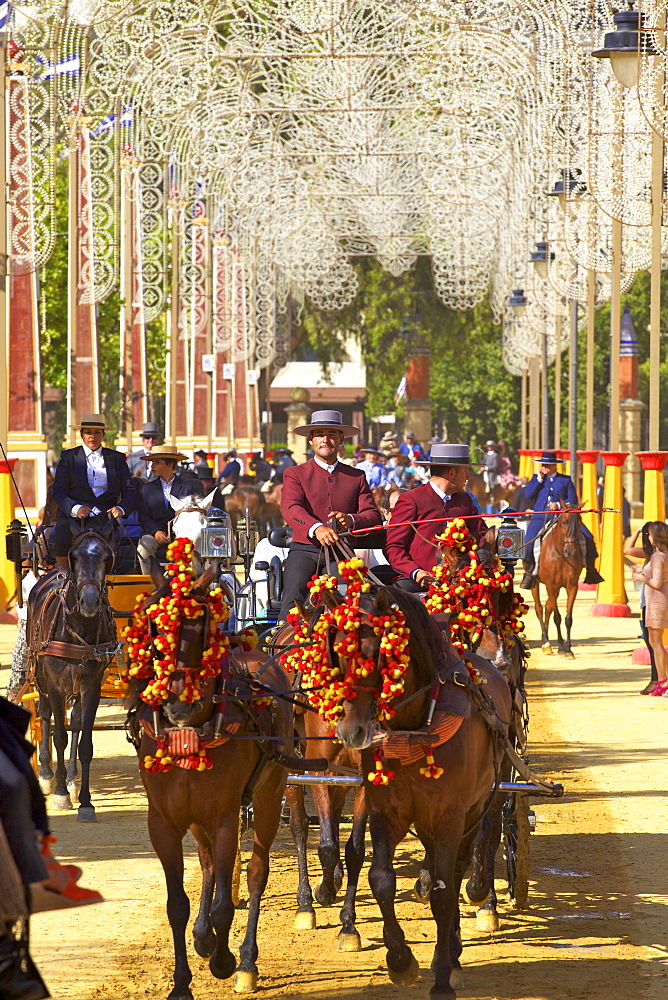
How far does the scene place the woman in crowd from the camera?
1627 cm

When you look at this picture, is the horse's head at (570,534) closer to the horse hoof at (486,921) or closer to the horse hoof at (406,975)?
the horse hoof at (486,921)

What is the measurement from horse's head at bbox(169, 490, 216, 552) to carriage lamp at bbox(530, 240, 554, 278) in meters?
17.3

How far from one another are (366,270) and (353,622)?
56.3 meters

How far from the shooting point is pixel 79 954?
7.66 m

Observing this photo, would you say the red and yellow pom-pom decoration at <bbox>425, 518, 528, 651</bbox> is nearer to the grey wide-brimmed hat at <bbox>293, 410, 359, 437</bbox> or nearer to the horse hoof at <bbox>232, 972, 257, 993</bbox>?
the grey wide-brimmed hat at <bbox>293, 410, 359, 437</bbox>

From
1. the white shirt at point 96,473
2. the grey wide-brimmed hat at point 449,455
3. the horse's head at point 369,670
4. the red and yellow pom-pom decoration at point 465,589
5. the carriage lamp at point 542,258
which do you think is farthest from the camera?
the carriage lamp at point 542,258

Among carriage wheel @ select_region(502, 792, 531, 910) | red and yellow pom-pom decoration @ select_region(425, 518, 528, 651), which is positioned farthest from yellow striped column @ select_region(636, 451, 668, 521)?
red and yellow pom-pom decoration @ select_region(425, 518, 528, 651)

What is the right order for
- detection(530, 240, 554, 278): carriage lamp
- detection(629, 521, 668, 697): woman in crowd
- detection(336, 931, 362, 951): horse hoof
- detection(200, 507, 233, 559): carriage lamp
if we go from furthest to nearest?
detection(530, 240, 554, 278): carriage lamp < detection(629, 521, 668, 697): woman in crowd < detection(200, 507, 233, 559): carriage lamp < detection(336, 931, 362, 951): horse hoof

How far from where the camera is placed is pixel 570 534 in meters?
20.5

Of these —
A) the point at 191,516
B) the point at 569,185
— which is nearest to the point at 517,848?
the point at 191,516

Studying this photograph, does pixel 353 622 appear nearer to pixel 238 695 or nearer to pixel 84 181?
pixel 238 695

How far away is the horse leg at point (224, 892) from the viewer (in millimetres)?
6844

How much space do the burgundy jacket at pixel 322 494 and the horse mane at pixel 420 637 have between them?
2714 millimetres

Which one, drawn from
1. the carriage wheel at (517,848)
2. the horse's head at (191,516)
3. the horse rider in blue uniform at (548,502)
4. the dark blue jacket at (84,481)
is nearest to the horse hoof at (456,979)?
the carriage wheel at (517,848)
